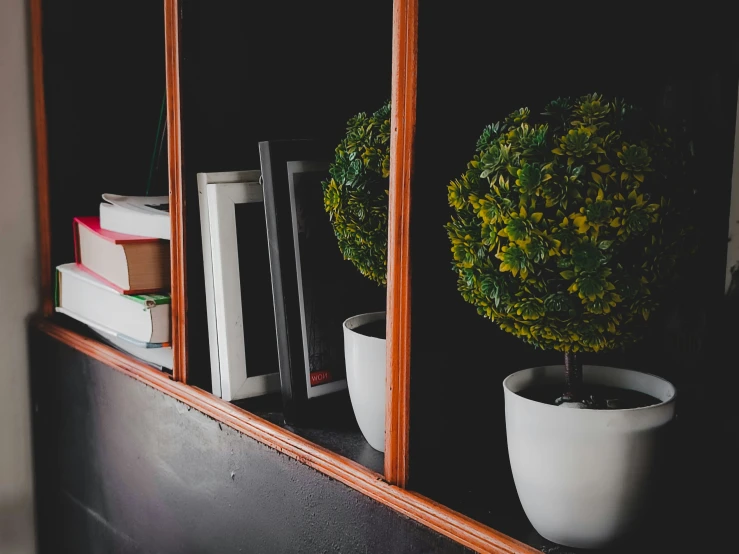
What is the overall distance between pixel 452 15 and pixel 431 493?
536mm

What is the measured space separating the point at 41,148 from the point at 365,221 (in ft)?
3.56

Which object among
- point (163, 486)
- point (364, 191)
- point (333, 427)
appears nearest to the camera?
point (364, 191)

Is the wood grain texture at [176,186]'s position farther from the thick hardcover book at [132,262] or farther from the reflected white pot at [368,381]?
the reflected white pot at [368,381]

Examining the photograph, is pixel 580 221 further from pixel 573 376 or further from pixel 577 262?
pixel 573 376

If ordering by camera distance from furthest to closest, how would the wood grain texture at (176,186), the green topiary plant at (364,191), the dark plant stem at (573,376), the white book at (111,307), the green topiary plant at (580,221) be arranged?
the white book at (111,307) → the wood grain texture at (176,186) → the green topiary plant at (364,191) → the dark plant stem at (573,376) → the green topiary plant at (580,221)

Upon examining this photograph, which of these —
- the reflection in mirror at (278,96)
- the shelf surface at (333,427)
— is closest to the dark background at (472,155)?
the shelf surface at (333,427)

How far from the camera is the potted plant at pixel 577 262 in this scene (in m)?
0.70

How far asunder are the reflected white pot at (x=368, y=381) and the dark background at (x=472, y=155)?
0.32 feet

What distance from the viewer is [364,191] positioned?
36.8 inches

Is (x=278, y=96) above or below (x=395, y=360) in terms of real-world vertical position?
above

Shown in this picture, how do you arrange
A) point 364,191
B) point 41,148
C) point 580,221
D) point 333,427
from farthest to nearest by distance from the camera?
point 41,148 < point 333,427 < point 364,191 < point 580,221

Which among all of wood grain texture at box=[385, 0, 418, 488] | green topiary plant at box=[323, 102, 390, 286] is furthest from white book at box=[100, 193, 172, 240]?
wood grain texture at box=[385, 0, 418, 488]

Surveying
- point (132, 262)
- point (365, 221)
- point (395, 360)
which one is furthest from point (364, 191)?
point (132, 262)

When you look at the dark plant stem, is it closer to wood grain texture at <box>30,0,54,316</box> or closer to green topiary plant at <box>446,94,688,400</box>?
green topiary plant at <box>446,94,688,400</box>
